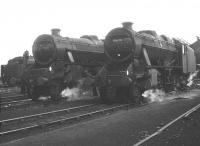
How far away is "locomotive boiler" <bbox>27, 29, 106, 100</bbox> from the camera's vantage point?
14.4 m

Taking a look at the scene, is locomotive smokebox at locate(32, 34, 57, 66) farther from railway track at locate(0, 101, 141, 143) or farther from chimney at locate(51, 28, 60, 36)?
railway track at locate(0, 101, 141, 143)

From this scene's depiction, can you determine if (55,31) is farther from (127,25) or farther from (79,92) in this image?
(127,25)

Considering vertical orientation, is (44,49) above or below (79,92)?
above

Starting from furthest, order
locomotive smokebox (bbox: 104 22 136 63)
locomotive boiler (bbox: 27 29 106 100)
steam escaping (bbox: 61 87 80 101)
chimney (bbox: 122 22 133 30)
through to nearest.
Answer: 1. steam escaping (bbox: 61 87 80 101)
2. locomotive boiler (bbox: 27 29 106 100)
3. chimney (bbox: 122 22 133 30)
4. locomotive smokebox (bbox: 104 22 136 63)

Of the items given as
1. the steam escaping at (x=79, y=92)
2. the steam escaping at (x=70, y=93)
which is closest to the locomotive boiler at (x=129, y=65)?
the steam escaping at (x=79, y=92)

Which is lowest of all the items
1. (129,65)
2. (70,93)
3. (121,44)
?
(70,93)

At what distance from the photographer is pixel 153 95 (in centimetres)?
1466

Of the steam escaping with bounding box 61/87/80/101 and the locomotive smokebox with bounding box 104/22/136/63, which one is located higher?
the locomotive smokebox with bounding box 104/22/136/63

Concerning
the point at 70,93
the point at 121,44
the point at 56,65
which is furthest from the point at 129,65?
the point at 70,93

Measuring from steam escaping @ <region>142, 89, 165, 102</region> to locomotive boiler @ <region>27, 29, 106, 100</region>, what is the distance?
2731 millimetres

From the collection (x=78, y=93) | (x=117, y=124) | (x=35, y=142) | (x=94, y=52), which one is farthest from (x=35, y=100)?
(x=35, y=142)

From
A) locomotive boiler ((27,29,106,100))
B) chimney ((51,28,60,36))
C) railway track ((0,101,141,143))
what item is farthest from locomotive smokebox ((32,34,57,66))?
railway track ((0,101,141,143))

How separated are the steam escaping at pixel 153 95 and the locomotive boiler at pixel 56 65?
8.96 ft

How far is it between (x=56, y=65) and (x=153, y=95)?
196 inches
